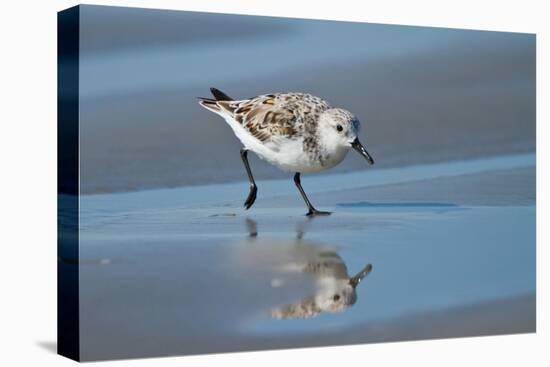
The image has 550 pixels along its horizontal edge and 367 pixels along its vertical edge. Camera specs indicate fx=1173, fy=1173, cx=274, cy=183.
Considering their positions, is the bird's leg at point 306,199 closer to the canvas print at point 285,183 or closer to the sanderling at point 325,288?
the canvas print at point 285,183

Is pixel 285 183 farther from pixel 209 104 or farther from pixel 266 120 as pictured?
pixel 209 104

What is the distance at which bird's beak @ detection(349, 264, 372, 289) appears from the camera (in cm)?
849

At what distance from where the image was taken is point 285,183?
873 cm

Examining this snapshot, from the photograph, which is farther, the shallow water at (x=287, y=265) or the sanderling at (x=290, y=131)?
the sanderling at (x=290, y=131)

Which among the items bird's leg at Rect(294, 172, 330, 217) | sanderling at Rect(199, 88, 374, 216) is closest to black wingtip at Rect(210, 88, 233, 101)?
sanderling at Rect(199, 88, 374, 216)

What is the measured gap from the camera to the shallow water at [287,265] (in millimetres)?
7855

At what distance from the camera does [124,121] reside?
316 inches

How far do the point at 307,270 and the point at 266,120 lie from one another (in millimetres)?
1162

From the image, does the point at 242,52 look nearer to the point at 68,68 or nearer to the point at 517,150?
the point at 68,68

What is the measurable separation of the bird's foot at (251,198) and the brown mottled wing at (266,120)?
1.22 feet

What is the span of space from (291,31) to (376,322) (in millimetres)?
2232

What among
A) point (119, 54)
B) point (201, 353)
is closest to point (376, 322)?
point (201, 353)

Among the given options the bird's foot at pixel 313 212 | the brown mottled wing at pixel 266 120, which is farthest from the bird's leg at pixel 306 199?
the brown mottled wing at pixel 266 120

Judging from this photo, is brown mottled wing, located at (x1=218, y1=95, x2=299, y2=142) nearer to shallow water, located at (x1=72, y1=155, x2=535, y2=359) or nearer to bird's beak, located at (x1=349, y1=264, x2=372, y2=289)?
shallow water, located at (x1=72, y1=155, x2=535, y2=359)
